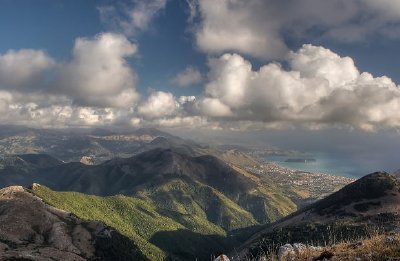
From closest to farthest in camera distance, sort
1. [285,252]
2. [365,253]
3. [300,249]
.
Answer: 1. [365,253]
2. [285,252]
3. [300,249]

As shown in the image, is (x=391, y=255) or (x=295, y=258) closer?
(x=391, y=255)

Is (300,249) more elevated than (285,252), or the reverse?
(285,252)

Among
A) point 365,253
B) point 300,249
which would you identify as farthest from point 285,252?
point 365,253

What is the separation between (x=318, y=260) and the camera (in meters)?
28.7

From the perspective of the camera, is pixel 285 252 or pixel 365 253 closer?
pixel 365 253

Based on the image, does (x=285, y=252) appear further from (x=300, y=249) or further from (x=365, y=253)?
(x=365, y=253)

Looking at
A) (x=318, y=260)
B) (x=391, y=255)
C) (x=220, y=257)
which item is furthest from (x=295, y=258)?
(x=220, y=257)

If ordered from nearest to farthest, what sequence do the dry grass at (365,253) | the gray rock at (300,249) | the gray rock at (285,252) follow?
the dry grass at (365,253) < the gray rock at (285,252) < the gray rock at (300,249)

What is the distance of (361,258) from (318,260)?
11.6ft

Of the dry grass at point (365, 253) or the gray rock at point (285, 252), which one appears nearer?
the dry grass at point (365, 253)

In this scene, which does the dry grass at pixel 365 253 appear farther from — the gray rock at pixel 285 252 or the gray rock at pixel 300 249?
the gray rock at pixel 300 249

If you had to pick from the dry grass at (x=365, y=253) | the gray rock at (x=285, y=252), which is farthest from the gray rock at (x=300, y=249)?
the dry grass at (x=365, y=253)

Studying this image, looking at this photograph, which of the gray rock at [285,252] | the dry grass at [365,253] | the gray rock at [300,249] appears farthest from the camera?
the gray rock at [300,249]

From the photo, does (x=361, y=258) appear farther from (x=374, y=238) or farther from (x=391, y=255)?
(x=374, y=238)
